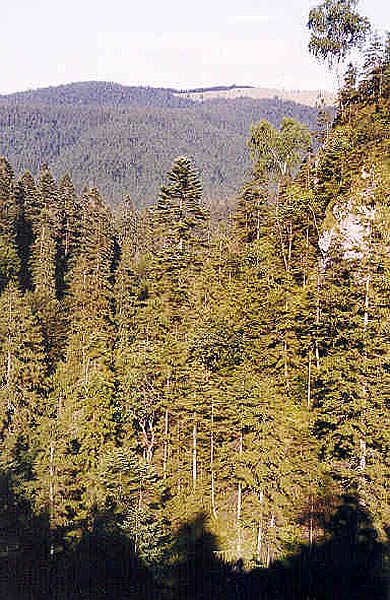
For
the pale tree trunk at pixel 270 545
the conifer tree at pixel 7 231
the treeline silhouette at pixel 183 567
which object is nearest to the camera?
the treeline silhouette at pixel 183 567

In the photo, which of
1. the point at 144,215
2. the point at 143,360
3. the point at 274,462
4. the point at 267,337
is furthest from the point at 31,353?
the point at 144,215

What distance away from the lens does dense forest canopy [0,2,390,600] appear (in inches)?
993

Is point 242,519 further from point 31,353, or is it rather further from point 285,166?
point 285,166

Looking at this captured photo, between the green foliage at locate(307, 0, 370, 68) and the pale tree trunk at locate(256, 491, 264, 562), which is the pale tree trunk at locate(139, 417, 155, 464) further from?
the green foliage at locate(307, 0, 370, 68)

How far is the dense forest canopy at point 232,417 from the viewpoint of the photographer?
2523 cm

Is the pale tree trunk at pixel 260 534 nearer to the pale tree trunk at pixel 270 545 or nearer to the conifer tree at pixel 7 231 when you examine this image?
the pale tree trunk at pixel 270 545

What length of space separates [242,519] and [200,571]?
10.9 feet

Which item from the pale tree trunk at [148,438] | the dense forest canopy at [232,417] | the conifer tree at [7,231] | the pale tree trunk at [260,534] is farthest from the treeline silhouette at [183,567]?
the conifer tree at [7,231]

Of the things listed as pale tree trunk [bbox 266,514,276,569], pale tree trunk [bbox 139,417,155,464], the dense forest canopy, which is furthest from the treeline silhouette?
pale tree trunk [bbox 139,417,155,464]

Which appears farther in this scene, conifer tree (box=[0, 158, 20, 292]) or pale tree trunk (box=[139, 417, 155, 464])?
conifer tree (box=[0, 158, 20, 292])

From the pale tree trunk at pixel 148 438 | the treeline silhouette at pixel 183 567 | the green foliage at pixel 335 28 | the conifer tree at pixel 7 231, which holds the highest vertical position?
the green foliage at pixel 335 28

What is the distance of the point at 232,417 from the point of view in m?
27.8

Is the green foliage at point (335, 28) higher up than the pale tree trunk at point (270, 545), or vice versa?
the green foliage at point (335, 28)

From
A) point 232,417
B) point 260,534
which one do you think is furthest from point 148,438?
point 260,534
